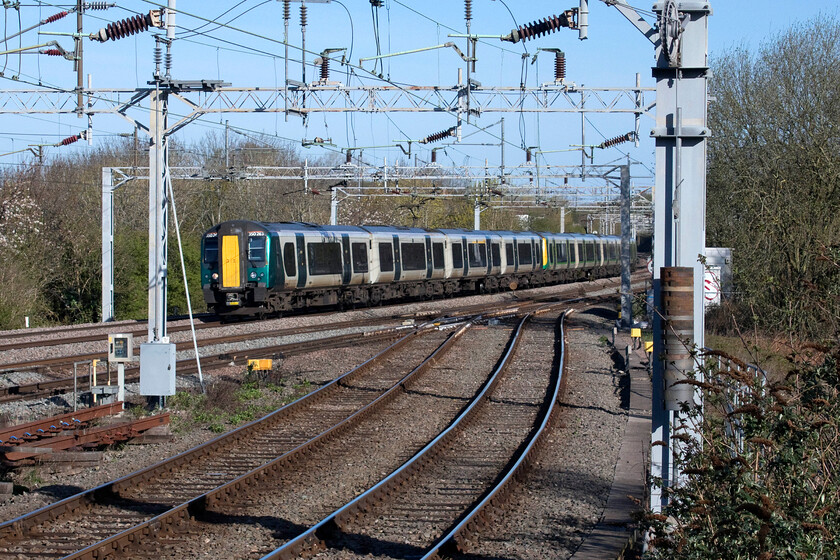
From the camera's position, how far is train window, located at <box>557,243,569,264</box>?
44812 mm

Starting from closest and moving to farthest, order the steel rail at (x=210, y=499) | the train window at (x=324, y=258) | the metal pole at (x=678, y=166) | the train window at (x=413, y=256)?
the metal pole at (x=678, y=166) < the steel rail at (x=210, y=499) < the train window at (x=324, y=258) < the train window at (x=413, y=256)

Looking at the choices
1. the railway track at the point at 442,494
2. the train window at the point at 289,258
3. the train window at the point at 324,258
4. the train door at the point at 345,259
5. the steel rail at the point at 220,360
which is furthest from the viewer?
the train door at the point at 345,259

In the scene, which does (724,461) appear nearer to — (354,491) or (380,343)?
(354,491)

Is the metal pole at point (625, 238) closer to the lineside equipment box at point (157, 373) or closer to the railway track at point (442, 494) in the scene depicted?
the railway track at point (442, 494)

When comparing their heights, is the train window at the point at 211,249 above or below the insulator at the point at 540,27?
below

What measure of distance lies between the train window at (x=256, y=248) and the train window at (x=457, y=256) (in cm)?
1134

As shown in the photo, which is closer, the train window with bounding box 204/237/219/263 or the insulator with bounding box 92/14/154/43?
the insulator with bounding box 92/14/154/43

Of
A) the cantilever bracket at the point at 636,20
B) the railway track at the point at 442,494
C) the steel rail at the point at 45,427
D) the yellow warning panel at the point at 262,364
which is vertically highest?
the cantilever bracket at the point at 636,20

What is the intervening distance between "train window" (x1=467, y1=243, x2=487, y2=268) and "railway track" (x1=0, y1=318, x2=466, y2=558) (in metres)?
21.9

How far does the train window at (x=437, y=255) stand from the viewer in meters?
32.8

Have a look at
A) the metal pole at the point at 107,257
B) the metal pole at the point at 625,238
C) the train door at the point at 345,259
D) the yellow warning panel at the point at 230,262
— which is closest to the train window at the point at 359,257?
the train door at the point at 345,259

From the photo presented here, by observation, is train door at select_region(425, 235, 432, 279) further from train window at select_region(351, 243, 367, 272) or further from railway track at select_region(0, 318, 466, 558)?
railway track at select_region(0, 318, 466, 558)

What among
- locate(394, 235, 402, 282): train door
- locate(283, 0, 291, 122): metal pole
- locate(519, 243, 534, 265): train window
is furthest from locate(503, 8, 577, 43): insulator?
locate(519, 243, 534, 265): train window

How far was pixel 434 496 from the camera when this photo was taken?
8.26 meters
